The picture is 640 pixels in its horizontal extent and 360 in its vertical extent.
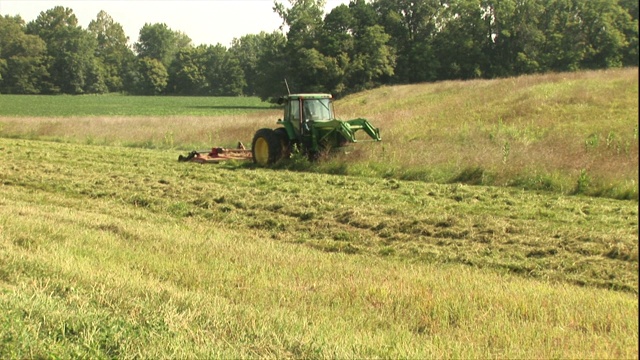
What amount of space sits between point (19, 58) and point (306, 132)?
16.5 metres

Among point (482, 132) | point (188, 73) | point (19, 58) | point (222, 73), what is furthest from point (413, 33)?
point (222, 73)

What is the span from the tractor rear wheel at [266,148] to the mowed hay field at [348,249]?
0.49 m

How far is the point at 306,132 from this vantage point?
54.9 feet

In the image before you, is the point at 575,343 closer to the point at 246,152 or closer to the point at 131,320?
the point at 131,320

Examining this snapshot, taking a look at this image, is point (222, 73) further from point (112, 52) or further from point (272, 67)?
point (112, 52)

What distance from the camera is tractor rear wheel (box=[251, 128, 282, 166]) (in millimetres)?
16703

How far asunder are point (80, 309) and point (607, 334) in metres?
3.73

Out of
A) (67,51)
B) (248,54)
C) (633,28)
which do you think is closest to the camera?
(633,28)

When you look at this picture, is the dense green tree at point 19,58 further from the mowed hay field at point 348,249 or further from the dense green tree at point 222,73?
the dense green tree at point 222,73

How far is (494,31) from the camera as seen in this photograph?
16.6m

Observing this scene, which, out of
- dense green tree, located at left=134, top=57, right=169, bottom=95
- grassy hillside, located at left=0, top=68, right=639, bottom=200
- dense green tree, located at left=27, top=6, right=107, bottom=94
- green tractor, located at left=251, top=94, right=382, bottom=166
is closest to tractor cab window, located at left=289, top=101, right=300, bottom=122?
green tractor, located at left=251, top=94, right=382, bottom=166

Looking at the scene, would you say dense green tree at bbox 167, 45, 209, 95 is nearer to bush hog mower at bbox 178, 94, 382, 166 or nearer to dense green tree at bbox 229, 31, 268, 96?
dense green tree at bbox 229, 31, 268, 96

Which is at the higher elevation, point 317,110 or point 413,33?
point 413,33

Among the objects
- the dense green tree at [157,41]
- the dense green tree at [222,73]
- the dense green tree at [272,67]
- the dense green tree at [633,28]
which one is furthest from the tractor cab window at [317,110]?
the dense green tree at [222,73]
